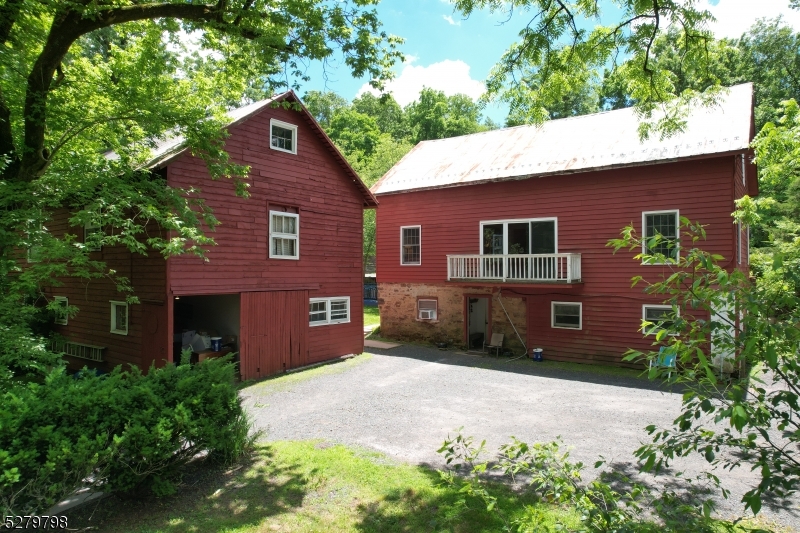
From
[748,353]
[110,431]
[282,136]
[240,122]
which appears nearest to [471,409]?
[110,431]

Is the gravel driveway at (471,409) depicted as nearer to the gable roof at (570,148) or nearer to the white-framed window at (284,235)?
the white-framed window at (284,235)

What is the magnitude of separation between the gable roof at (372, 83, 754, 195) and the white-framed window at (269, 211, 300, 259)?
6.24 metres

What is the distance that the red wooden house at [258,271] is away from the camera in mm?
11695

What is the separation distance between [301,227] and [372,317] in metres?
13.1

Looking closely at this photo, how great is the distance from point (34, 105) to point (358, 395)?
8.62 metres

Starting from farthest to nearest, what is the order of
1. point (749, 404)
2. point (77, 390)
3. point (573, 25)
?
point (573, 25)
point (77, 390)
point (749, 404)

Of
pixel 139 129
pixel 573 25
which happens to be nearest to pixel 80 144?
pixel 139 129

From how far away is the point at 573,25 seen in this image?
7.63 m

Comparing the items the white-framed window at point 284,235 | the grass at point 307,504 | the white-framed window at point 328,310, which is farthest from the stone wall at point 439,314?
the grass at point 307,504

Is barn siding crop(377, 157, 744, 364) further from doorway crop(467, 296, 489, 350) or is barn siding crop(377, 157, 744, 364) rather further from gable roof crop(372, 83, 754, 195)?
doorway crop(467, 296, 489, 350)

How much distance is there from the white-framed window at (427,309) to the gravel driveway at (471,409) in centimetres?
378

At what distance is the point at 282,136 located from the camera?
14.2m

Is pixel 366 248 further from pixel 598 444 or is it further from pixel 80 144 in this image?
pixel 598 444

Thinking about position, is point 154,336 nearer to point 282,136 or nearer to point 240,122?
point 240,122
